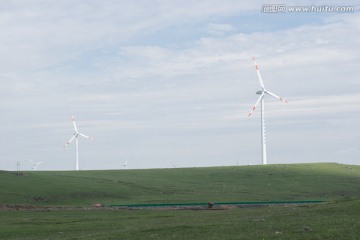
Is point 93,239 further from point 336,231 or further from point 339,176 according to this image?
point 339,176

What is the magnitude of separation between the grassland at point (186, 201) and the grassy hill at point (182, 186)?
15 centimetres

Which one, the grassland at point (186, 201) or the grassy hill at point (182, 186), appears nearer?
the grassland at point (186, 201)

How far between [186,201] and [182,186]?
96.2 feet

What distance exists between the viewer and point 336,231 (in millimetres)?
33250

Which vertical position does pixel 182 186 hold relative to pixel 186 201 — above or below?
above

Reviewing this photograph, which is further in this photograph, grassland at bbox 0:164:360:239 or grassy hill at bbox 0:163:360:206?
grassy hill at bbox 0:163:360:206

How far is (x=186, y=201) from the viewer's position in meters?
93.7

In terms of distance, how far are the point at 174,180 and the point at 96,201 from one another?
129 ft

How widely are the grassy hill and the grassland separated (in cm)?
15

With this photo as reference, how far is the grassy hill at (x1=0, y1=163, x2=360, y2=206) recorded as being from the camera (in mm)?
98250

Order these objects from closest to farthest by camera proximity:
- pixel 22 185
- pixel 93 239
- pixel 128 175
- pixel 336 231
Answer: pixel 336 231 → pixel 93 239 → pixel 22 185 → pixel 128 175

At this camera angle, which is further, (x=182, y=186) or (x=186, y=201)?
(x=182, y=186)

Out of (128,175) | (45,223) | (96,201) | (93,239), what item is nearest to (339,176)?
(128,175)

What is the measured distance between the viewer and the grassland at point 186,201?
3838 centimetres
